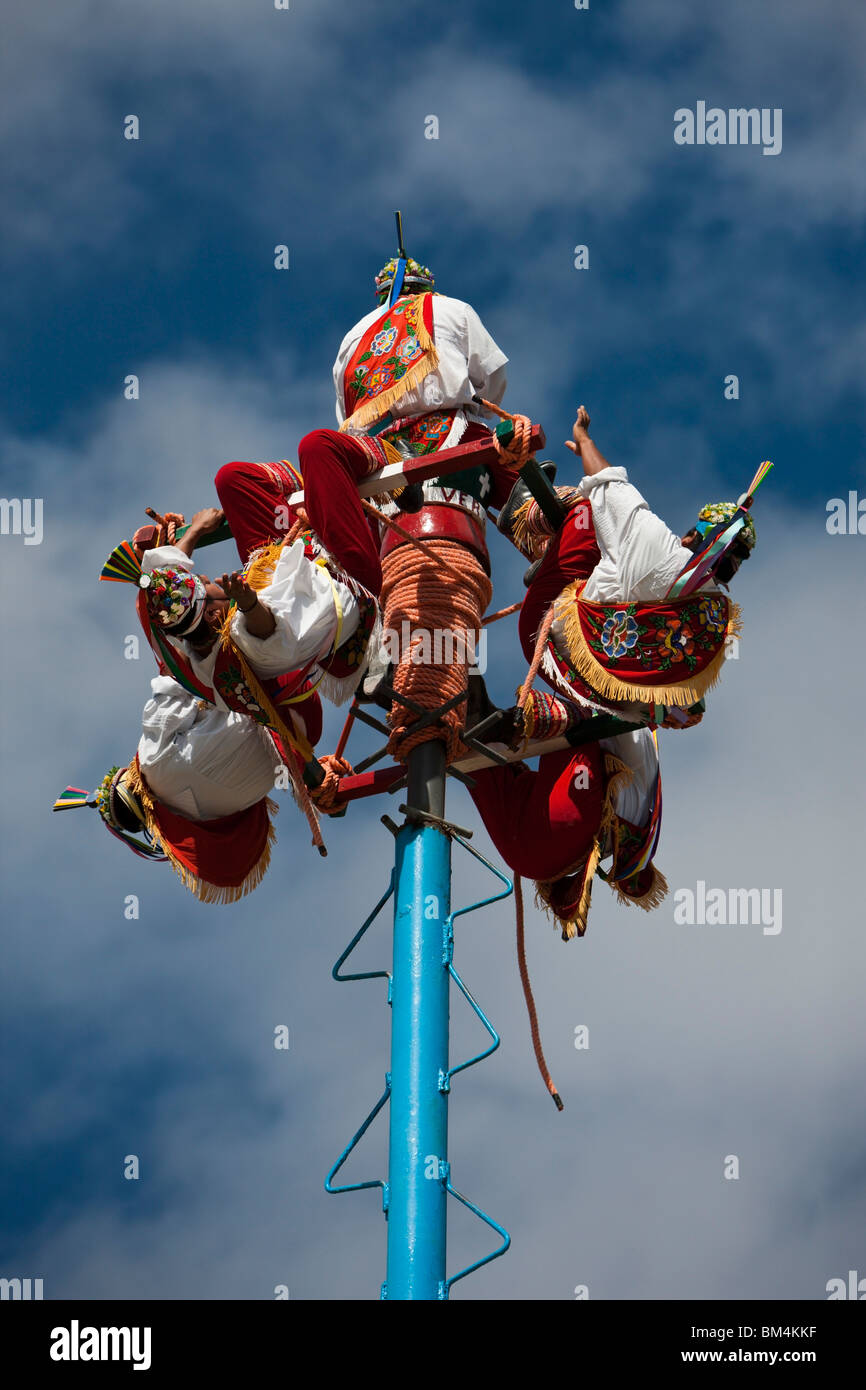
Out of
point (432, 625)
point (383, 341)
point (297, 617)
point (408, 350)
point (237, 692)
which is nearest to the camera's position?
point (297, 617)

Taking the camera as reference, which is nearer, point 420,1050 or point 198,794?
point 420,1050

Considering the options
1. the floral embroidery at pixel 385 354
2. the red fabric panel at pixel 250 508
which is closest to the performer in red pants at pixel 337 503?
the red fabric panel at pixel 250 508

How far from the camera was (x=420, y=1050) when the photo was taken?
8.09 metres

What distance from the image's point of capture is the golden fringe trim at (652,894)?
9656 mm

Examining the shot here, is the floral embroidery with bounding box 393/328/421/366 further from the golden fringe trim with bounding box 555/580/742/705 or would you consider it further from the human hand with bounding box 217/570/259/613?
the human hand with bounding box 217/570/259/613

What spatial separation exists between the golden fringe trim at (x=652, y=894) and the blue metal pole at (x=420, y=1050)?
1426 mm

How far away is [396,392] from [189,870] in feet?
8.26

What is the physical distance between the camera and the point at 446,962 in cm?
832

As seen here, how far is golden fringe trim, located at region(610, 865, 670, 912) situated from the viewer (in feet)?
31.7

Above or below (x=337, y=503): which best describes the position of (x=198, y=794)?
below

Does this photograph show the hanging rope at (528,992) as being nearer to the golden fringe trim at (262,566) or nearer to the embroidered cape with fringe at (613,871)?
the embroidered cape with fringe at (613,871)

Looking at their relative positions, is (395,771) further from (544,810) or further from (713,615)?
(713,615)

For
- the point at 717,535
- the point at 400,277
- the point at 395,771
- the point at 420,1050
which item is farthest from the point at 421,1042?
the point at 400,277

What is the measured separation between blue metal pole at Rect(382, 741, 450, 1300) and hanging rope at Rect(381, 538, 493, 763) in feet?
0.38
